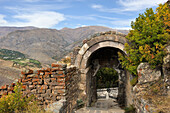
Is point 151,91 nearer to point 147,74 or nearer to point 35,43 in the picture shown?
point 147,74

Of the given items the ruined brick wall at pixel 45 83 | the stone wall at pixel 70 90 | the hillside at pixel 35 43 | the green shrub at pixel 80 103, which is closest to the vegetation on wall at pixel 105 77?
the green shrub at pixel 80 103

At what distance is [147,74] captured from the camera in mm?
4711

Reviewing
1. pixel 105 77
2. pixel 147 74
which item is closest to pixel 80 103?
pixel 147 74

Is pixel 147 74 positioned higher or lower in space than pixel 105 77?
higher

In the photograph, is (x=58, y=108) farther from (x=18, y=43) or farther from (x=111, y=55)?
(x=18, y=43)

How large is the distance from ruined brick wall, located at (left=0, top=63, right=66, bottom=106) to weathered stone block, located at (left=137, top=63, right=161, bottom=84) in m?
Result: 2.75

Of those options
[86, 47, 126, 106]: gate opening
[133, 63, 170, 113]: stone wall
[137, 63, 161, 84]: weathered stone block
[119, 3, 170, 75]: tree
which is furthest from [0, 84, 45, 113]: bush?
[86, 47, 126, 106]: gate opening

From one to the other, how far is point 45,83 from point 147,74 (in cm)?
347

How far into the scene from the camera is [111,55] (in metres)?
9.49

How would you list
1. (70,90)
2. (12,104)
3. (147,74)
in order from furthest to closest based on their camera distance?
(70,90)
(147,74)
(12,104)

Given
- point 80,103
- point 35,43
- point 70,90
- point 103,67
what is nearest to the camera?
point 70,90

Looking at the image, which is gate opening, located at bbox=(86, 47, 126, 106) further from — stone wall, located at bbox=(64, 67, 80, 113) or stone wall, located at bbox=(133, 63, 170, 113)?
stone wall, located at bbox=(133, 63, 170, 113)

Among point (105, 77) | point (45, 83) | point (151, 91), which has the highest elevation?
point (45, 83)

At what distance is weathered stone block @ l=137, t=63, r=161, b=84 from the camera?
4574 millimetres
